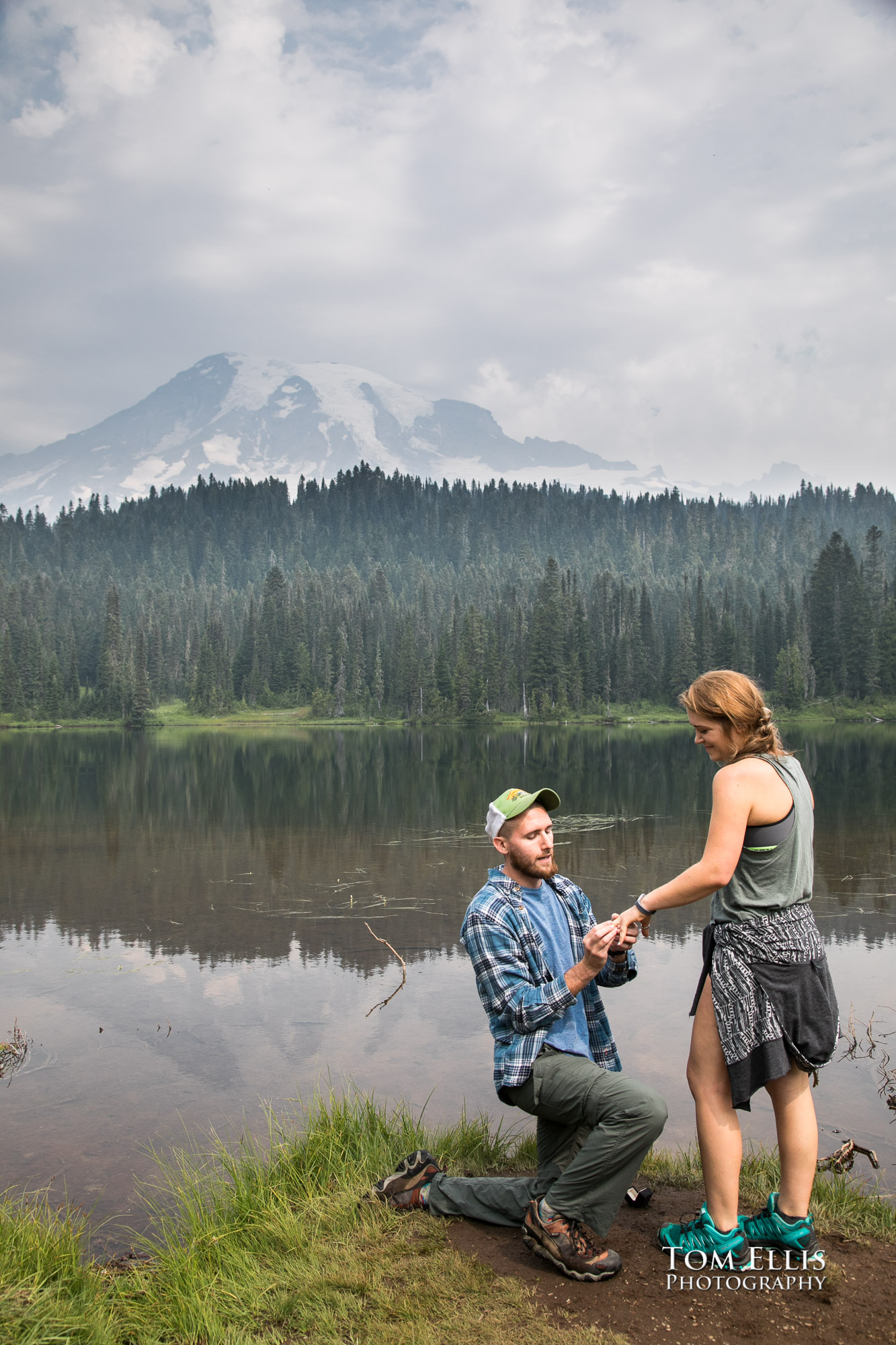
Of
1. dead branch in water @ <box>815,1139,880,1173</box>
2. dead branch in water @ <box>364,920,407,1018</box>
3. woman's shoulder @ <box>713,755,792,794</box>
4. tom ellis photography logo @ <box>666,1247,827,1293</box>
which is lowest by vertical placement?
dead branch in water @ <box>364,920,407,1018</box>

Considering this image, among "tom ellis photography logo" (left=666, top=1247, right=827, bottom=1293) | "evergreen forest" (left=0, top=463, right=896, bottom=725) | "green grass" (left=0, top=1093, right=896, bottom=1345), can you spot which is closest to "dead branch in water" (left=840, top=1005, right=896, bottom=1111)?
"green grass" (left=0, top=1093, right=896, bottom=1345)

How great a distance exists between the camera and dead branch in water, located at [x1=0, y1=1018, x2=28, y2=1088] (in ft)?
30.9

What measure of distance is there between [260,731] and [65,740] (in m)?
26.2

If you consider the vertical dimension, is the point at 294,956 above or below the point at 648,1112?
below

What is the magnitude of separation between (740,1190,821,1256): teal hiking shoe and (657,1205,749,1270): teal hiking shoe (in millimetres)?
58

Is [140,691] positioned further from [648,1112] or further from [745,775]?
[745,775]

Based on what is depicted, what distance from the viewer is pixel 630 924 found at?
4.87m

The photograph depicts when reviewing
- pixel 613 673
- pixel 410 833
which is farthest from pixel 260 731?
pixel 410 833

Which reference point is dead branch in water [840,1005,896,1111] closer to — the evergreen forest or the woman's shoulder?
the woman's shoulder

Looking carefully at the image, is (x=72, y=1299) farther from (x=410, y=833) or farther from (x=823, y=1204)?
(x=410, y=833)

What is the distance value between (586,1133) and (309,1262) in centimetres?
157

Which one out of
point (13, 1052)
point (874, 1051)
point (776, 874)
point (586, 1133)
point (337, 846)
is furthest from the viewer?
point (337, 846)

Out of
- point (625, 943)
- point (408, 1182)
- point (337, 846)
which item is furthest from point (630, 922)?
point (337, 846)

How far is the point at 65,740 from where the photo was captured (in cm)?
→ 8144
